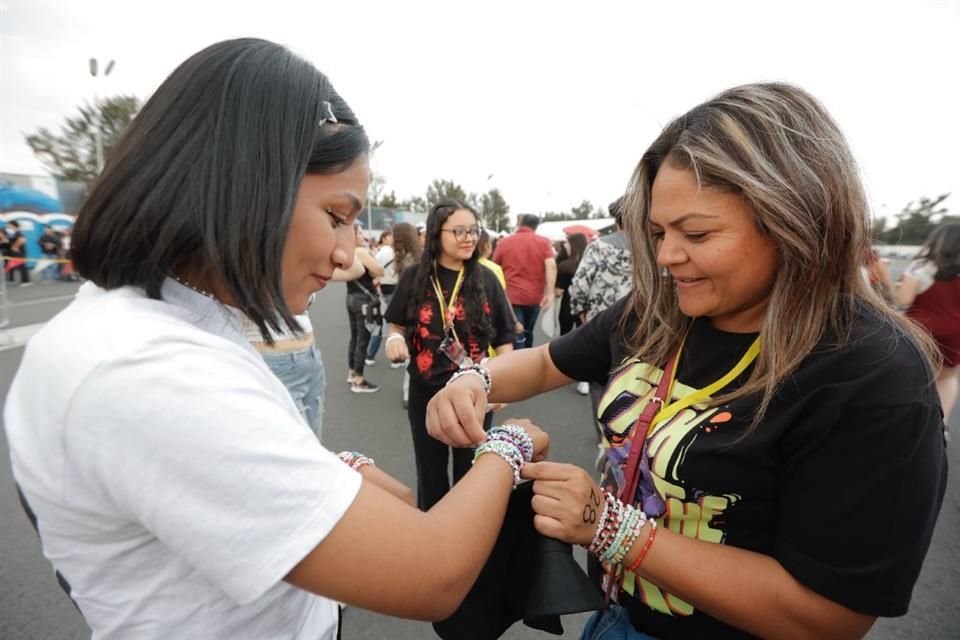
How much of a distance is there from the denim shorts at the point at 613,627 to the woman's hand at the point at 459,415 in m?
0.58

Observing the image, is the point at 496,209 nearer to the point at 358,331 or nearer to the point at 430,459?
the point at 358,331

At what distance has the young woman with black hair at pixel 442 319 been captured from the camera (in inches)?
119

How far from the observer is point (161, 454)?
25.3 inches

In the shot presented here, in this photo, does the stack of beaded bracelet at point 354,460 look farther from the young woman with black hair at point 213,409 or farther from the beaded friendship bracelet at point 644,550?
the beaded friendship bracelet at point 644,550

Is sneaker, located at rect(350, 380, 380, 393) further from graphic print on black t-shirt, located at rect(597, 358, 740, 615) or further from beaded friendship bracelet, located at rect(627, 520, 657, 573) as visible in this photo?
beaded friendship bracelet, located at rect(627, 520, 657, 573)

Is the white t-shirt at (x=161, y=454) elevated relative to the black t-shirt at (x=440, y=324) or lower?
elevated

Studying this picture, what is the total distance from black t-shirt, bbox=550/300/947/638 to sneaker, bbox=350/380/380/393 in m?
5.09

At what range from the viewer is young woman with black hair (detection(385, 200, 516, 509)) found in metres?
3.02

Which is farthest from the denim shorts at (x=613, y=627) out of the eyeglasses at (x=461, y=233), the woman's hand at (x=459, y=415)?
the eyeglasses at (x=461, y=233)

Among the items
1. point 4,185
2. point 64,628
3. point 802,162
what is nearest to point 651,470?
point 802,162

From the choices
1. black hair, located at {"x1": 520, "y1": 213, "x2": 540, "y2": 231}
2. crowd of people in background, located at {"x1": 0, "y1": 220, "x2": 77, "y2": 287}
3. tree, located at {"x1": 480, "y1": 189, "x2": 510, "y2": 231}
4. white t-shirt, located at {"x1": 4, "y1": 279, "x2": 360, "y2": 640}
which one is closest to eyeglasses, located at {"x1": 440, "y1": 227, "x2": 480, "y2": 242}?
white t-shirt, located at {"x1": 4, "y1": 279, "x2": 360, "y2": 640}

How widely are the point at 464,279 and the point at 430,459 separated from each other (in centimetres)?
118

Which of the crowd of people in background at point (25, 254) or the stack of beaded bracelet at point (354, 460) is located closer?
the stack of beaded bracelet at point (354, 460)

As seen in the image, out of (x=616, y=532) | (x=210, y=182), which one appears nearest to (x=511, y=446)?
(x=616, y=532)
